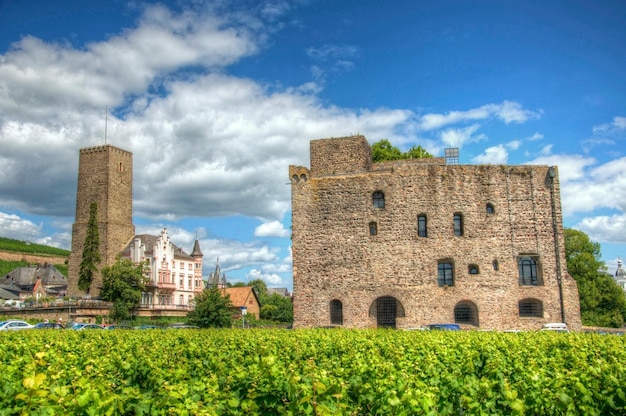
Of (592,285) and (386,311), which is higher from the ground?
(592,285)

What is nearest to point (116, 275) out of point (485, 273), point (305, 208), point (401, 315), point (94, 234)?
point (94, 234)

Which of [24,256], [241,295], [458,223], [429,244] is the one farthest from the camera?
[24,256]

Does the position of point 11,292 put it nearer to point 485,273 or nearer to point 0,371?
point 485,273

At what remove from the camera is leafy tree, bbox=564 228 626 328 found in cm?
4950

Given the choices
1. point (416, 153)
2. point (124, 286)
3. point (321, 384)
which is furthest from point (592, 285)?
point (321, 384)

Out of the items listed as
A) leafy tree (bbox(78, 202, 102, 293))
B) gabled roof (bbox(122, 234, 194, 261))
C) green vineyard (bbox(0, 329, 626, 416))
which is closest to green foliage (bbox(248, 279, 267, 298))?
gabled roof (bbox(122, 234, 194, 261))

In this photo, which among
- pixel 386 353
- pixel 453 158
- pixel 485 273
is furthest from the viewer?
pixel 453 158

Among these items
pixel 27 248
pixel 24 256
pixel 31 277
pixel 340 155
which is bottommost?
pixel 31 277

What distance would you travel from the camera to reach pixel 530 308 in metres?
33.6

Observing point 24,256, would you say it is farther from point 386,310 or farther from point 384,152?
point 386,310

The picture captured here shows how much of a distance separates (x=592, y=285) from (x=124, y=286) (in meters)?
44.4

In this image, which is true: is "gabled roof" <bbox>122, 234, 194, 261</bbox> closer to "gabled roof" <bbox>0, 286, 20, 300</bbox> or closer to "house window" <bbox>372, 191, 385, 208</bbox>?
"gabled roof" <bbox>0, 286, 20, 300</bbox>

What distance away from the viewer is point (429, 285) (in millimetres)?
33875

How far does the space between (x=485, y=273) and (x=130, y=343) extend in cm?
2389
